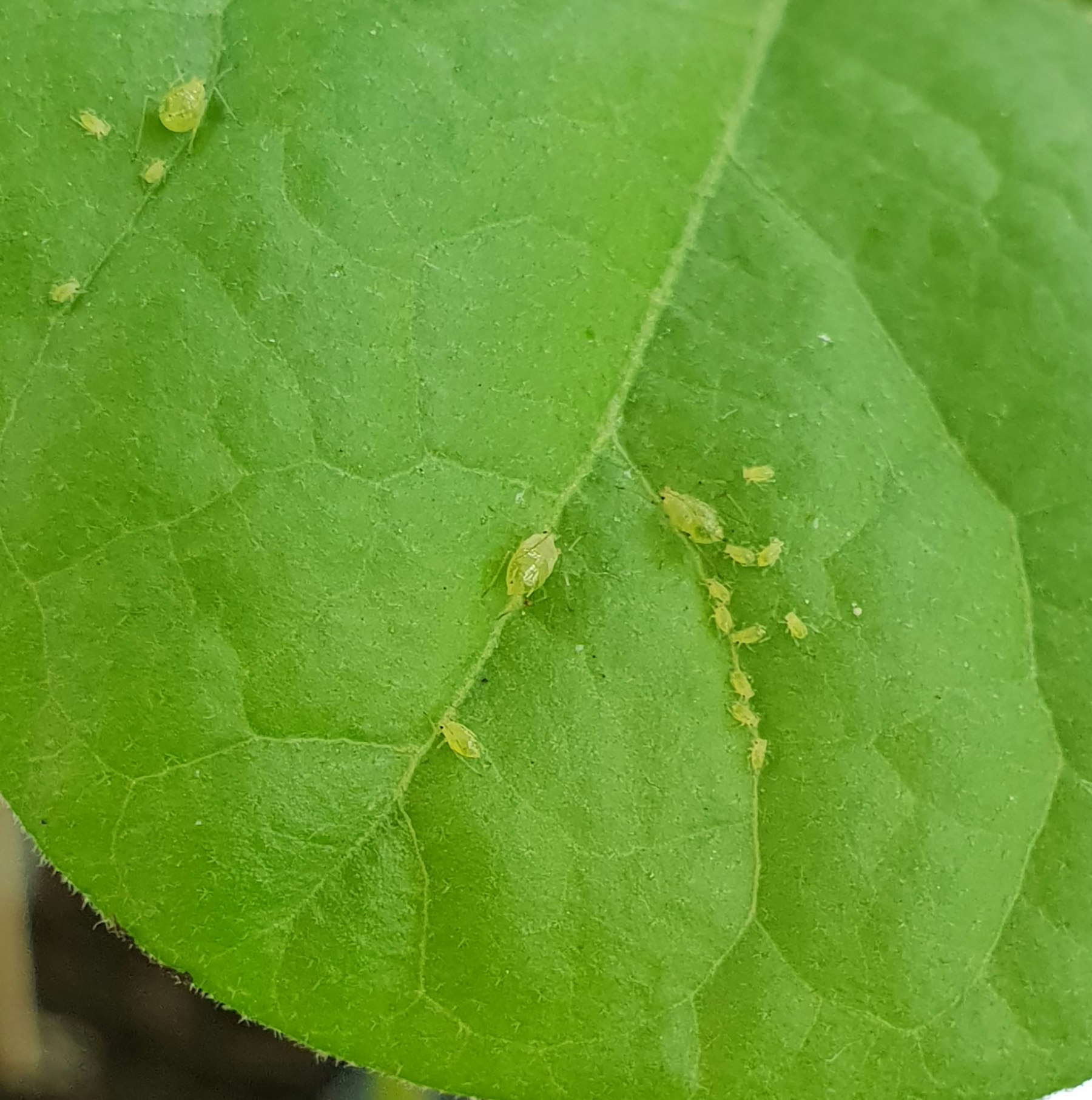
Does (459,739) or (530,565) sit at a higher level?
(530,565)

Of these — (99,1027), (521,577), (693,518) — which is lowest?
(99,1027)

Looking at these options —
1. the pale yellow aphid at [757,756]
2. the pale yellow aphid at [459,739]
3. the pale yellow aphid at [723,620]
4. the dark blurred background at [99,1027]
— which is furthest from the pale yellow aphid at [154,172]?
the dark blurred background at [99,1027]

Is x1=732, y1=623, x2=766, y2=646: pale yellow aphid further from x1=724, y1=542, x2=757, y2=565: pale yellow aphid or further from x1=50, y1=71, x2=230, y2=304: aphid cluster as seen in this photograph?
x1=50, y1=71, x2=230, y2=304: aphid cluster

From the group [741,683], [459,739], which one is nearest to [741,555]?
[741,683]

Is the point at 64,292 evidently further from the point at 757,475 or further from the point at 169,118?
the point at 757,475

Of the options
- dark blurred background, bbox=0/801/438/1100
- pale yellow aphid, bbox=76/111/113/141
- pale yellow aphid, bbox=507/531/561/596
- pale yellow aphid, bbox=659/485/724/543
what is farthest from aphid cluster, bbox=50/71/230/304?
dark blurred background, bbox=0/801/438/1100

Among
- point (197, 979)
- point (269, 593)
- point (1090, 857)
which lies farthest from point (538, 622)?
point (1090, 857)

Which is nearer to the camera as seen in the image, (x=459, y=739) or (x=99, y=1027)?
(x=459, y=739)
